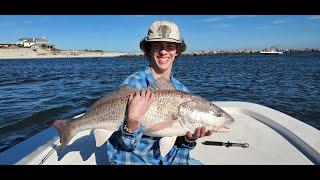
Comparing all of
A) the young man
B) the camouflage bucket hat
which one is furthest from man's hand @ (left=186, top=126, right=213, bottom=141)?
the camouflage bucket hat

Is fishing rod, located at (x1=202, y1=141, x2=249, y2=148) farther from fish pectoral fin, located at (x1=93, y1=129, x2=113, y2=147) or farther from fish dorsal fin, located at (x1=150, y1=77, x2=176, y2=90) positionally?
fish pectoral fin, located at (x1=93, y1=129, x2=113, y2=147)

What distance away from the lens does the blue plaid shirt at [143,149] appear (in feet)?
11.0

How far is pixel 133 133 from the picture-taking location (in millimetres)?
3109

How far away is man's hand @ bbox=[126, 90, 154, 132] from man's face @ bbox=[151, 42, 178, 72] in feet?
1.47

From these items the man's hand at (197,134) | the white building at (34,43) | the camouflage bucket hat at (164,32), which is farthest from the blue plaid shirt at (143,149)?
the white building at (34,43)

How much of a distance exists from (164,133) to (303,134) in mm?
2330

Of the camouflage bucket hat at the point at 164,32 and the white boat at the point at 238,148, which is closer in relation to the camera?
the camouflage bucket hat at the point at 164,32

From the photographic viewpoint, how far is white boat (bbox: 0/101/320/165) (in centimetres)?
425

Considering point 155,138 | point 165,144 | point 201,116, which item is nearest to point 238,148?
point 201,116

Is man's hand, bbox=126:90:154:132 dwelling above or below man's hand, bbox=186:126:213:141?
above

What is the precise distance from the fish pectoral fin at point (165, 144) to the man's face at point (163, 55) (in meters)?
0.68

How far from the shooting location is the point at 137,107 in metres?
3.07

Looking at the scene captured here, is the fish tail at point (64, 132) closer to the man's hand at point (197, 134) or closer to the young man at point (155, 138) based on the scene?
the young man at point (155, 138)
